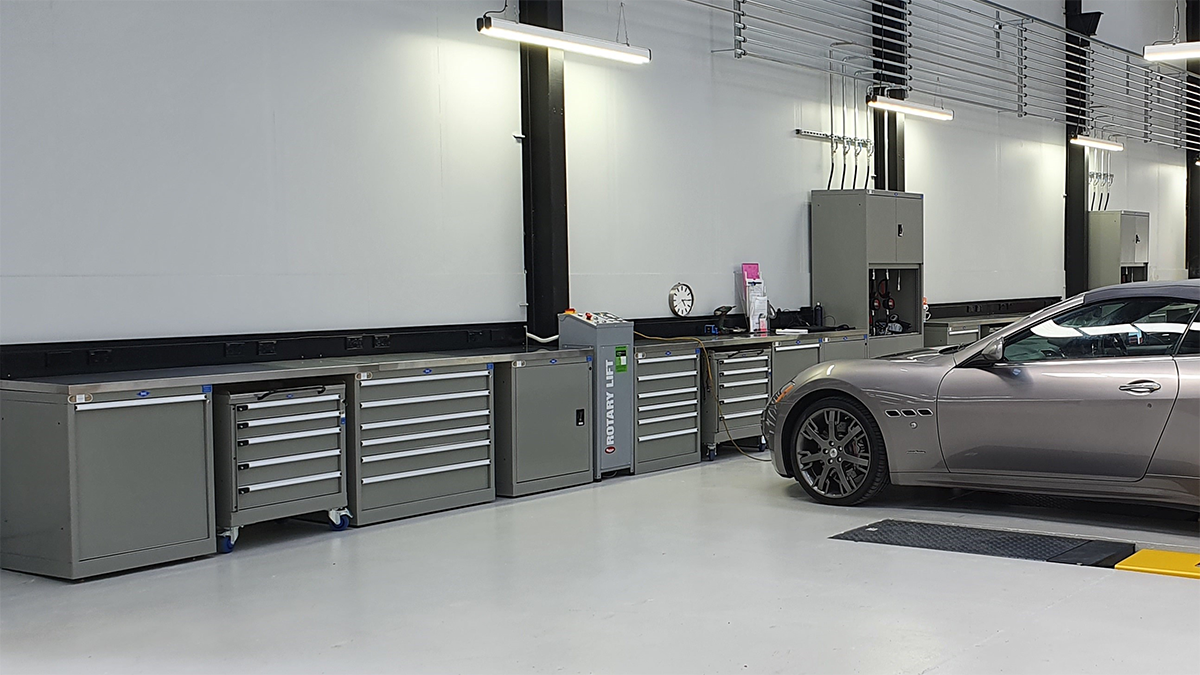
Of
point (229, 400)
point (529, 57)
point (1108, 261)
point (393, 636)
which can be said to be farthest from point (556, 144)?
point (1108, 261)

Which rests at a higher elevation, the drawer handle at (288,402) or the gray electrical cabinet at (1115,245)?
the gray electrical cabinet at (1115,245)

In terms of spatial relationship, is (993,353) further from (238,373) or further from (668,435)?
(238,373)

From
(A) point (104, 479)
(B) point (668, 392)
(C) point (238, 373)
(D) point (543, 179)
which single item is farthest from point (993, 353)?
(A) point (104, 479)

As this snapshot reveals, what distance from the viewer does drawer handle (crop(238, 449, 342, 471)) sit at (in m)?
5.38

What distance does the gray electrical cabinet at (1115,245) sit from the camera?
1380cm

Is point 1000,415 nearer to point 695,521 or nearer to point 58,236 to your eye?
point 695,521

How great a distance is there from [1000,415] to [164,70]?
4.37 metres

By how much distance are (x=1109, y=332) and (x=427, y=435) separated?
133 inches

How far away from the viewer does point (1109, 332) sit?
5.39 meters

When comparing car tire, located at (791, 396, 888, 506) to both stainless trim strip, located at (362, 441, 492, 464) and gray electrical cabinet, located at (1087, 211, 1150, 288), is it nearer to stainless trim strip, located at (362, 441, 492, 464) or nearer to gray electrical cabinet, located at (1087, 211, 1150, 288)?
stainless trim strip, located at (362, 441, 492, 464)

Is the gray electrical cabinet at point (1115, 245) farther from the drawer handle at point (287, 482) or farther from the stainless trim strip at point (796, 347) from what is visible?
the drawer handle at point (287, 482)

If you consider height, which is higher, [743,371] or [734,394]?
[743,371]

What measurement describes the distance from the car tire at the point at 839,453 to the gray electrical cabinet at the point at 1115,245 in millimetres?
8852

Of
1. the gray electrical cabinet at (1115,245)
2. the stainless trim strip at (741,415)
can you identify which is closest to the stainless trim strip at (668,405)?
the stainless trim strip at (741,415)
